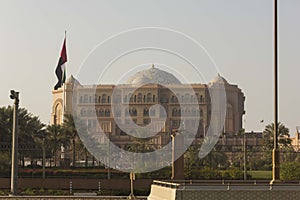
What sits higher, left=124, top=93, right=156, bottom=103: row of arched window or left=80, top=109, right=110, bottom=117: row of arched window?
left=124, top=93, right=156, bottom=103: row of arched window

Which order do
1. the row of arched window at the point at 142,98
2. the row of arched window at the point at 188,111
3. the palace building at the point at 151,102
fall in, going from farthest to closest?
the row of arched window at the point at 188,111 → the row of arched window at the point at 142,98 → the palace building at the point at 151,102

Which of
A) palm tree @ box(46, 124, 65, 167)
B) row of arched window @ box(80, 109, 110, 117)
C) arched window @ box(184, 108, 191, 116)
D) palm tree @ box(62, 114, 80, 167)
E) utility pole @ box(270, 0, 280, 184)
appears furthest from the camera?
arched window @ box(184, 108, 191, 116)

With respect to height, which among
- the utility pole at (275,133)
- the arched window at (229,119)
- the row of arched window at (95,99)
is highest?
the row of arched window at (95,99)

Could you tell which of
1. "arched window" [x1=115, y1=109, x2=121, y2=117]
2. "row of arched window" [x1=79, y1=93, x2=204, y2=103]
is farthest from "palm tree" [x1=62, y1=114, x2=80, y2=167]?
"arched window" [x1=115, y1=109, x2=121, y2=117]

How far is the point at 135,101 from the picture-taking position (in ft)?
498

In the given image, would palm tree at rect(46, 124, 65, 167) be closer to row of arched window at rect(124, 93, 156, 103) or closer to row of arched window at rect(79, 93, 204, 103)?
row of arched window at rect(79, 93, 204, 103)

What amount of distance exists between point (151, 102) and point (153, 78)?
24.6 feet

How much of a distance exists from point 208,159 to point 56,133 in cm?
1741

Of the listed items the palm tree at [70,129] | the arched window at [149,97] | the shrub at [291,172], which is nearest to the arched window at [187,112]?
the arched window at [149,97]

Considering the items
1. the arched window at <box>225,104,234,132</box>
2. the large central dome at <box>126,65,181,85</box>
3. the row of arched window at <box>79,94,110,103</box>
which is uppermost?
the large central dome at <box>126,65,181,85</box>

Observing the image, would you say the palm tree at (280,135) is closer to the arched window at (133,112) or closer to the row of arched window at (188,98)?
the row of arched window at (188,98)

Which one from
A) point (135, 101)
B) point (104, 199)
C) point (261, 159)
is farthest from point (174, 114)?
point (104, 199)

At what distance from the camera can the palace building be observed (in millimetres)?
142000

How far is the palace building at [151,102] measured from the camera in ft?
466
